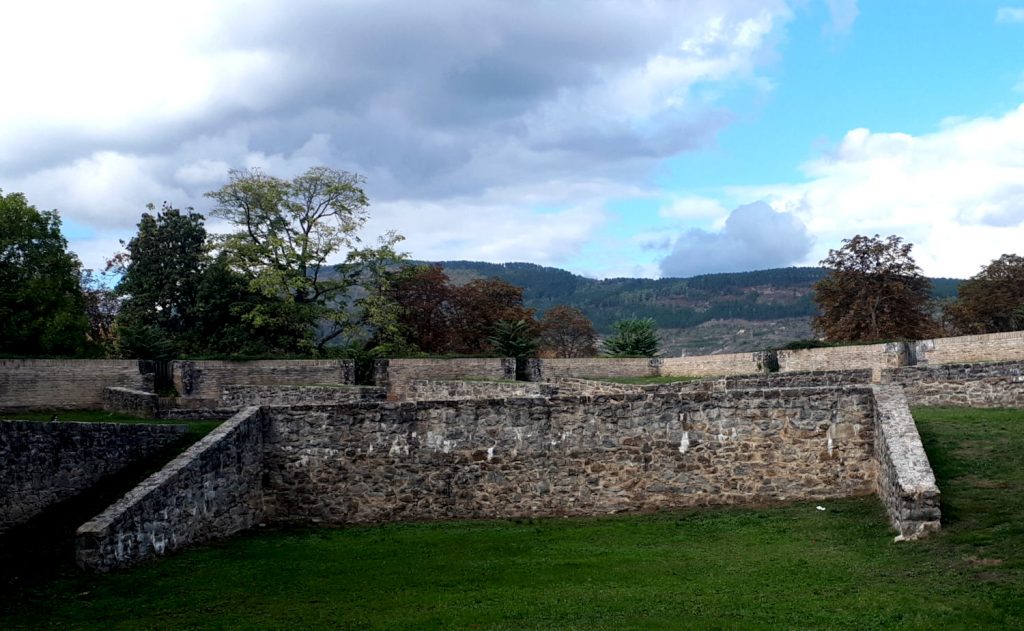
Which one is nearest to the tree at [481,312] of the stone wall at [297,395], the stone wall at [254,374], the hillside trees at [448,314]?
the hillside trees at [448,314]

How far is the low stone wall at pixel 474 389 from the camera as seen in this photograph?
87.9 feet

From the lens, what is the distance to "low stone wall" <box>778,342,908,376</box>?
30438 millimetres

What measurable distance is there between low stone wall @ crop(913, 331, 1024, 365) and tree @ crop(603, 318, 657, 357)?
1647cm

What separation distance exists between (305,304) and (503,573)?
119 feet

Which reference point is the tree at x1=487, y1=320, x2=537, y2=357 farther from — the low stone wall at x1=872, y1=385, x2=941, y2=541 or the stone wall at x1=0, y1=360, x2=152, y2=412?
the low stone wall at x1=872, y1=385, x2=941, y2=541

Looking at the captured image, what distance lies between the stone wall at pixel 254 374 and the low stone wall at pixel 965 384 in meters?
20.9

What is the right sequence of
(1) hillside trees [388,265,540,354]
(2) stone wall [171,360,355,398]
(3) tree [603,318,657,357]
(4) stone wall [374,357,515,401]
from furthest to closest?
(1) hillside trees [388,265,540,354] < (3) tree [603,318,657,357] < (4) stone wall [374,357,515,401] < (2) stone wall [171,360,355,398]

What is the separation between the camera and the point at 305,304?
4609 cm

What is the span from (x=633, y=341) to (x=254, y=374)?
1939 centimetres

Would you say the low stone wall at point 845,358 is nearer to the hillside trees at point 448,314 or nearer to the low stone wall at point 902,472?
the low stone wall at point 902,472

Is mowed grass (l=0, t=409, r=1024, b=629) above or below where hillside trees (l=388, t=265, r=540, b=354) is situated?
below

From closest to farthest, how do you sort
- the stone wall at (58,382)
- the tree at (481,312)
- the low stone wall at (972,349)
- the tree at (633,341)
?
the low stone wall at (972,349)
the stone wall at (58,382)
the tree at (633,341)
the tree at (481,312)

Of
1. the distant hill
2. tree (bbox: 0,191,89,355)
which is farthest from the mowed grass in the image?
the distant hill

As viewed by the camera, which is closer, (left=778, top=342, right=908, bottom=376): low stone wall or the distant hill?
(left=778, top=342, right=908, bottom=376): low stone wall
